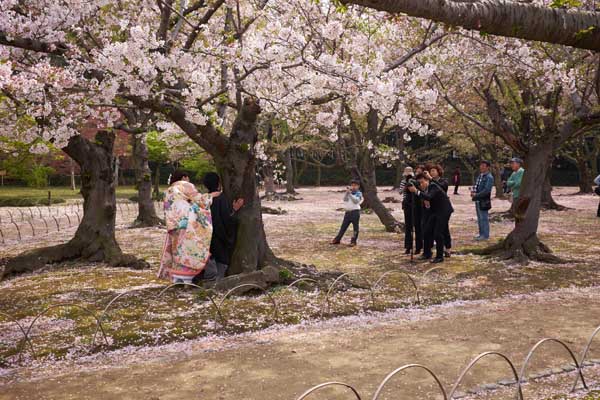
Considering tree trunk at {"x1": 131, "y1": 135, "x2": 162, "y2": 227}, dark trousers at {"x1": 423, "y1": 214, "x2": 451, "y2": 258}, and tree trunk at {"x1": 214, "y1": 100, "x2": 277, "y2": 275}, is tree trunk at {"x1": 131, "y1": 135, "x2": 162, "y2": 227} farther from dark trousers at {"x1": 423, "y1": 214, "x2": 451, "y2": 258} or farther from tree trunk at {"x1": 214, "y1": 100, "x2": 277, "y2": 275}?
dark trousers at {"x1": 423, "y1": 214, "x2": 451, "y2": 258}

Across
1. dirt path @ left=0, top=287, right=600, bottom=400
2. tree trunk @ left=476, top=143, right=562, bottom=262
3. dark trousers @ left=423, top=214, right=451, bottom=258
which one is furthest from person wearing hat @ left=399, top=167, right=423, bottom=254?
dirt path @ left=0, top=287, right=600, bottom=400

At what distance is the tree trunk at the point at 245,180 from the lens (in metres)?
8.86

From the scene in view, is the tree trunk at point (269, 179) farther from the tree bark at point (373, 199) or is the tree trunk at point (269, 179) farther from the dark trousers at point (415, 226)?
the dark trousers at point (415, 226)

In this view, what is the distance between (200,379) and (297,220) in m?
15.8

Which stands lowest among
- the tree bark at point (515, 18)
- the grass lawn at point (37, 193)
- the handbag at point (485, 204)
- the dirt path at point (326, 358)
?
the dirt path at point (326, 358)

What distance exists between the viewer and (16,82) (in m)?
6.65

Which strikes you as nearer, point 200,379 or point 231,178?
point 200,379

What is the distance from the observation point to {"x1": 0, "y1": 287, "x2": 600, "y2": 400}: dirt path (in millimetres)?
4660

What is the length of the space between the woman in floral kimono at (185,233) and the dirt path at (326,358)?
7.62 feet

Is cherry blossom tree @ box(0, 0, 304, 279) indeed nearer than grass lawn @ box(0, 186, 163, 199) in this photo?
Yes

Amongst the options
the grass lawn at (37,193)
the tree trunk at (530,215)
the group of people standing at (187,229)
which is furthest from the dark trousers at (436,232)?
the grass lawn at (37,193)

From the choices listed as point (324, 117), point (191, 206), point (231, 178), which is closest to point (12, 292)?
point (191, 206)

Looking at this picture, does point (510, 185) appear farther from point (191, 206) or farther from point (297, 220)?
point (191, 206)

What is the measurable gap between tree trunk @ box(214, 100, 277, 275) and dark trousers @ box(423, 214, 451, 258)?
3869 millimetres
